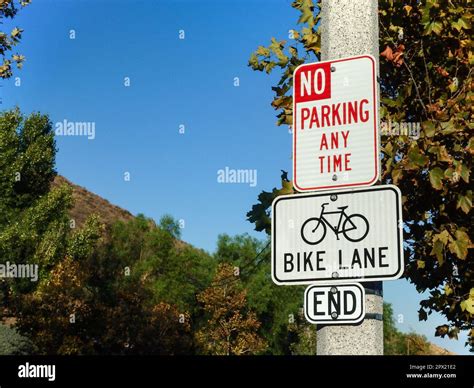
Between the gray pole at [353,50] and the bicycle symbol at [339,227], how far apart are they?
0.29 m

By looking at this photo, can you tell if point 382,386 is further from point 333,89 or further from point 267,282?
point 267,282

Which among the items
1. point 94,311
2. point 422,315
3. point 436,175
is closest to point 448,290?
point 422,315

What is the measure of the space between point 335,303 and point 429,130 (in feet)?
17.9

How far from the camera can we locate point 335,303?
11.6ft

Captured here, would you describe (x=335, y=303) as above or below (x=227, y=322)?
above

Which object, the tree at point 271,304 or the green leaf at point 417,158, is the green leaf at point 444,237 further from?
the tree at point 271,304

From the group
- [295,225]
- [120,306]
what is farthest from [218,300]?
Answer: [295,225]

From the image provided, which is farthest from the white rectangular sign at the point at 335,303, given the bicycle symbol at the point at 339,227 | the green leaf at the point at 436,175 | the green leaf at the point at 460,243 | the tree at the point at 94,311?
the tree at the point at 94,311

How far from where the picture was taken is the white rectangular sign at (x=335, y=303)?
11.5ft

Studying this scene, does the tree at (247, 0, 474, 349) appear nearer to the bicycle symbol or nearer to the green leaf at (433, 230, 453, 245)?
the green leaf at (433, 230, 453, 245)

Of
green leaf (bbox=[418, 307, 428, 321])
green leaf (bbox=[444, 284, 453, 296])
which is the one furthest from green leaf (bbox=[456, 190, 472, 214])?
green leaf (bbox=[418, 307, 428, 321])

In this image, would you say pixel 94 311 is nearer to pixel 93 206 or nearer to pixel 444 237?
pixel 444 237

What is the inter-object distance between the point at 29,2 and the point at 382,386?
12370mm

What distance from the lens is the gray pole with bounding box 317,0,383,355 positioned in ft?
11.6
